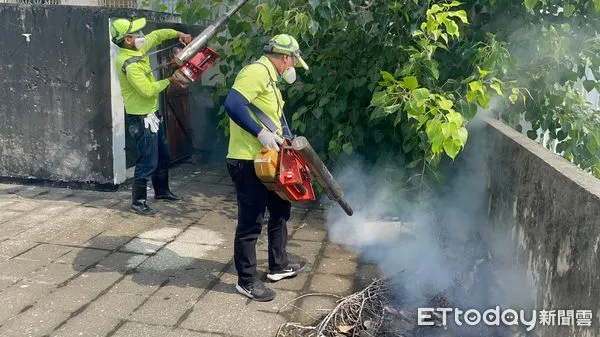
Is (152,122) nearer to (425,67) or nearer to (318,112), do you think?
(318,112)

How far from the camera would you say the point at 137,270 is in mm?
4527

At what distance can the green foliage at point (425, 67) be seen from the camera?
4.38 meters

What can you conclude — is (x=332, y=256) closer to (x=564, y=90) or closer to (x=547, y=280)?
(x=547, y=280)

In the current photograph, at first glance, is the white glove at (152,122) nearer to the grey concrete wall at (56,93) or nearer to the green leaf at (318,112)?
the grey concrete wall at (56,93)

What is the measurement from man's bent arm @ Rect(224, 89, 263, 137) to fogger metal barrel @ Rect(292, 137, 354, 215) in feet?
0.96

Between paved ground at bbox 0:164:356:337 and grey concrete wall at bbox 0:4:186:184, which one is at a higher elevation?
grey concrete wall at bbox 0:4:186:184

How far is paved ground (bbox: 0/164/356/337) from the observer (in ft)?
12.2

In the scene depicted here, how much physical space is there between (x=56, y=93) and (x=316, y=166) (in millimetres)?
4310

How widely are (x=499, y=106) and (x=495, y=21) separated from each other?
832 mm

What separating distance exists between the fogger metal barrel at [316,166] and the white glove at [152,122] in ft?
8.81

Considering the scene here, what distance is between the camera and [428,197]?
5254mm

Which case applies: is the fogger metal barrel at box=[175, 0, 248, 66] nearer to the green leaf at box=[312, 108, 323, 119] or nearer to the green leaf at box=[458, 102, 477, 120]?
the green leaf at box=[312, 108, 323, 119]

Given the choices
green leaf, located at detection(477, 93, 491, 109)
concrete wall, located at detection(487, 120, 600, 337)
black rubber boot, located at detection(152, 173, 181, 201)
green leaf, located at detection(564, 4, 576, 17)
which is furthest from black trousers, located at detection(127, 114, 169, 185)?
green leaf, located at detection(564, 4, 576, 17)

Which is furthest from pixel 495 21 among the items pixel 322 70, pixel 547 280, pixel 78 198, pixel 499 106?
pixel 78 198
